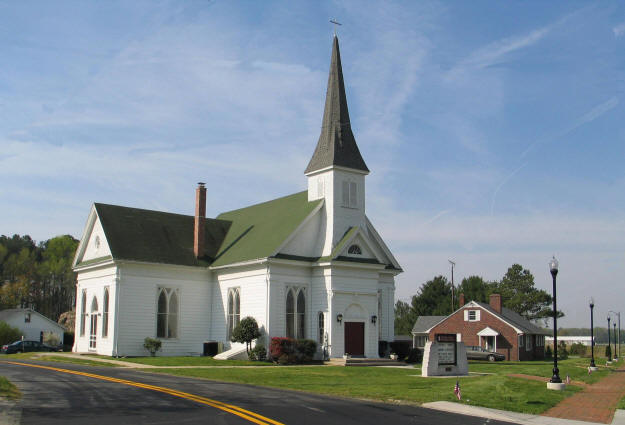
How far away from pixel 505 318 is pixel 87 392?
5119 cm

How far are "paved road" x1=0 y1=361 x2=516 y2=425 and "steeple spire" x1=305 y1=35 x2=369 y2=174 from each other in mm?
21417

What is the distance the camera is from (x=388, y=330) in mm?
41625

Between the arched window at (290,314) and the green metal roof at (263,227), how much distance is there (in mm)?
2900

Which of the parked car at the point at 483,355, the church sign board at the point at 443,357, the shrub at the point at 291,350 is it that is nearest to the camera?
the church sign board at the point at 443,357

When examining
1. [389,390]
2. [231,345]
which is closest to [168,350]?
[231,345]

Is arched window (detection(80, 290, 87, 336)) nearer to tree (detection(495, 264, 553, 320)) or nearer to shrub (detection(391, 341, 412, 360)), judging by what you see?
shrub (detection(391, 341, 412, 360))

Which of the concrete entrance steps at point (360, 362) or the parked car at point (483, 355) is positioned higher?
the concrete entrance steps at point (360, 362)

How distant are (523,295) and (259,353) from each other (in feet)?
245

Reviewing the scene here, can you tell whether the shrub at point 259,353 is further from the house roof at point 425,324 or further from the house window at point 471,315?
the house roof at point 425,324

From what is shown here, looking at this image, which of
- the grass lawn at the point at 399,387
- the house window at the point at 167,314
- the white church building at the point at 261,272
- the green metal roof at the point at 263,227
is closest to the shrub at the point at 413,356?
the white church building at the point at 261,272

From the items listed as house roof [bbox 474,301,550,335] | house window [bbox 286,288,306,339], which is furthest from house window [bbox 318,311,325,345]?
house roof [bbox 474,301,550,335]

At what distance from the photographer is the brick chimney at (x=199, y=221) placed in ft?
138

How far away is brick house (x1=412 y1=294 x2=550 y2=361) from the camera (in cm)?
6084

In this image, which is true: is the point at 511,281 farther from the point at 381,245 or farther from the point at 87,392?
the point at 87,392
